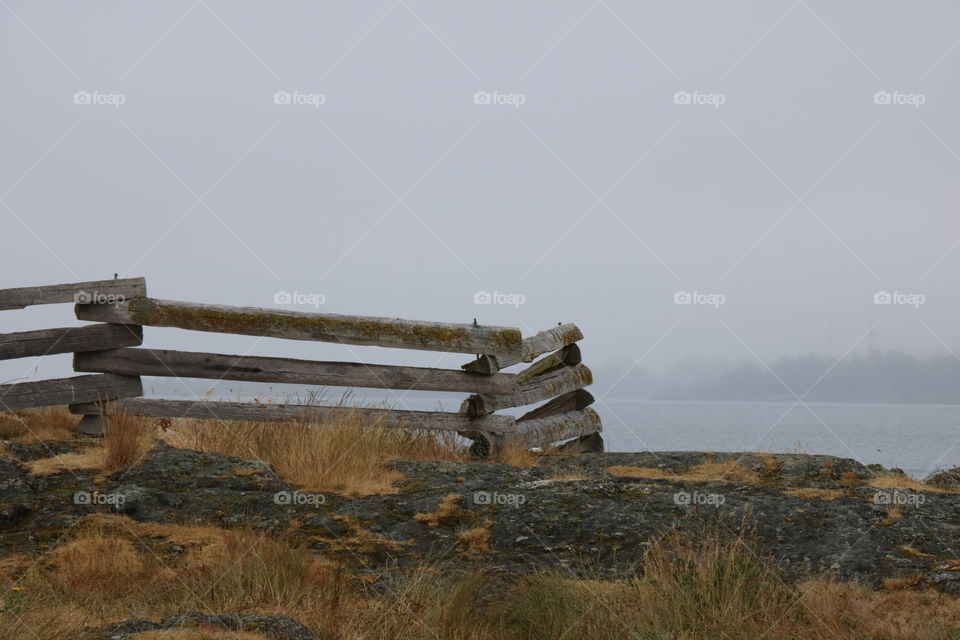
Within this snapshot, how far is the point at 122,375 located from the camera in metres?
8.64

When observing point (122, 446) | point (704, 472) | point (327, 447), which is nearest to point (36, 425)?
point (122, 446)

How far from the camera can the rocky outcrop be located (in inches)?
215

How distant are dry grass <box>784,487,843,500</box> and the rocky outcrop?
11mm

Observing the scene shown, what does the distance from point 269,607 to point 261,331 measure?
4.90 m

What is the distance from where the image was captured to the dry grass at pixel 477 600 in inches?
155

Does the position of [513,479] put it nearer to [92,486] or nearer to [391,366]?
[391,366]

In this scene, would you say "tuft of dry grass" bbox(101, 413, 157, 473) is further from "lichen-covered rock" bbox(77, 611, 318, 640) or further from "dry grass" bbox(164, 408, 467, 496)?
"lichen-covered rock" bbox(77, 611, 318, 640)

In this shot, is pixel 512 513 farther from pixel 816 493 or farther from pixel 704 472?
pixel 704 472

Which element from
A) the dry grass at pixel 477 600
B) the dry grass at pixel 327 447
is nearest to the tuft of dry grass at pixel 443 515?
the dry grass at pixel 327 447

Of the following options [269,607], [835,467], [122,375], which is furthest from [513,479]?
[122,375]

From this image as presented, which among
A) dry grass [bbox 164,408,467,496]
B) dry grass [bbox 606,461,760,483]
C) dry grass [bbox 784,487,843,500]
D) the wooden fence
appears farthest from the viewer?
the wooden fence

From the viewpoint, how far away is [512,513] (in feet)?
20.2

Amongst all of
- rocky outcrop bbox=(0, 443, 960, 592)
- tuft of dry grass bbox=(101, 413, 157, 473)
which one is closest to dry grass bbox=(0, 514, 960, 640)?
rocky outcrop bbox=(0, 443, 960, 592)

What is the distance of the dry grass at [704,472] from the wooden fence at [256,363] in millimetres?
1857
